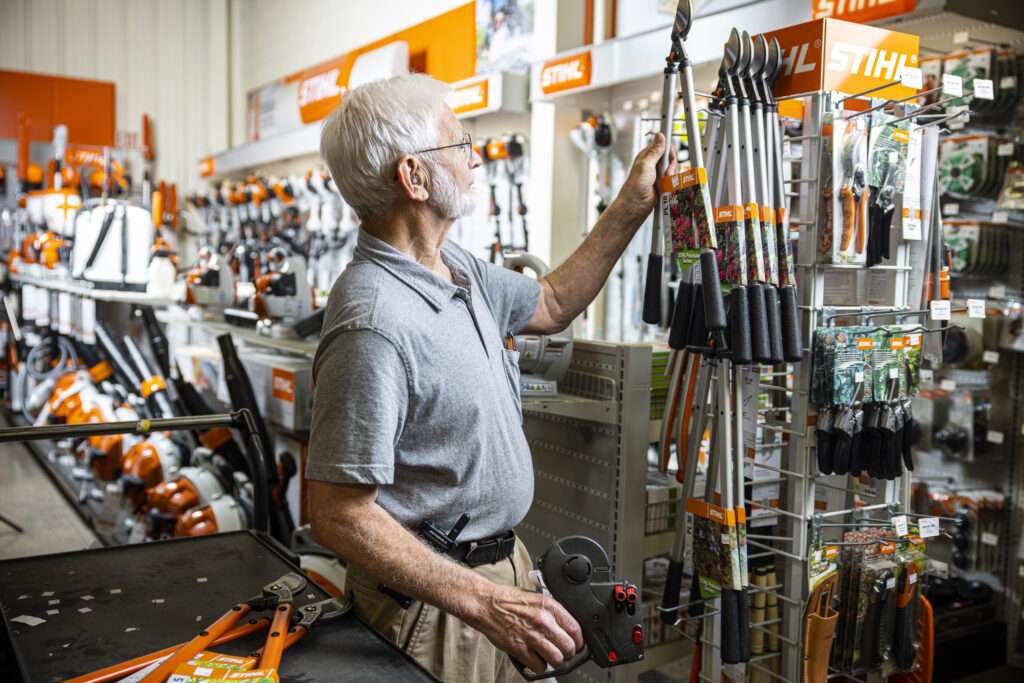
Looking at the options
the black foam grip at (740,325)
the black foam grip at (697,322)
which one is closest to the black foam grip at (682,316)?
the black foam grip at (697,322)

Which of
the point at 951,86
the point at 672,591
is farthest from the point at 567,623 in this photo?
the point at 951,86

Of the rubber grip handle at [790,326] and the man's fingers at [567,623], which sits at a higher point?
the rubber grip handle at [790,326]

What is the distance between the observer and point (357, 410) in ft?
4.62

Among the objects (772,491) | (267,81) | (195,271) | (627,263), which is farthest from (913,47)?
(267,81)

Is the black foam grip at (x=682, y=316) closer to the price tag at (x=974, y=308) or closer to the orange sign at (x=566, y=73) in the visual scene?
the price tag at (x=974, y=308)

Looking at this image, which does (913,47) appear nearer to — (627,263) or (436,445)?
(436,445)

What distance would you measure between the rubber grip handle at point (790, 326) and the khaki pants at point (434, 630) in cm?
84

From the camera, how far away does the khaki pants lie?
1.62 m

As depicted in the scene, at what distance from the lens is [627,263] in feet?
18.1

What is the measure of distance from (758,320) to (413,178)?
911mm

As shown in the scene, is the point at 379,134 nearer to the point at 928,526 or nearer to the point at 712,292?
the point at 712,292

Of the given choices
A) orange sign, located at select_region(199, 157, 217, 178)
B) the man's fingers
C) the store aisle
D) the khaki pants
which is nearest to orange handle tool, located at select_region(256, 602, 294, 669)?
the khaki pants

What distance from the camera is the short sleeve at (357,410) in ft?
4.58

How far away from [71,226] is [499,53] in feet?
12.0
